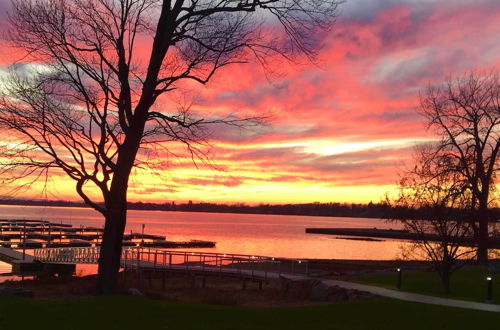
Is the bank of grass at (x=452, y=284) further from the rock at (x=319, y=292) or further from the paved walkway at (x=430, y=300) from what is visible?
the rock at (x=319, y=292)

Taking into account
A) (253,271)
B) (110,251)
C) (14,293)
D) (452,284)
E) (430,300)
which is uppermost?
(110,251)

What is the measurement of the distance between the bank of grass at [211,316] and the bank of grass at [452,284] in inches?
236

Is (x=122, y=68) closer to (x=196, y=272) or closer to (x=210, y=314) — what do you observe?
(x=210, y=314)

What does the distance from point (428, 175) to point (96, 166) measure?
23302 millimetres

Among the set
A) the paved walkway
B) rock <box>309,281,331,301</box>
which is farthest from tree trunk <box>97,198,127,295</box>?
the paved walkway

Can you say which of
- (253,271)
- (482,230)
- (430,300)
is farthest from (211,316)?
(482,230)

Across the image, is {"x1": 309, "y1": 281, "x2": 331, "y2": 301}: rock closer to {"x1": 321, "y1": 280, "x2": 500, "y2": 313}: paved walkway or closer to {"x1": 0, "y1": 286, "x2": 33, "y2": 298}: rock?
{"x1": 321, "y1": 280, "x2": 500, "y2": 313}: paved walkway

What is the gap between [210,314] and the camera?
1404 centimetres

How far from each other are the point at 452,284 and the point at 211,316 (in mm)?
15863

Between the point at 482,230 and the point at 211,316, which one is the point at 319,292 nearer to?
the point at 211,316

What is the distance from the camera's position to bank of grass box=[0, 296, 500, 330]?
1246 centimetres

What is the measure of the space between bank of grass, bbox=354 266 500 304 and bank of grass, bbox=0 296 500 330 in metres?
5.99

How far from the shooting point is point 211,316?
13.8 m

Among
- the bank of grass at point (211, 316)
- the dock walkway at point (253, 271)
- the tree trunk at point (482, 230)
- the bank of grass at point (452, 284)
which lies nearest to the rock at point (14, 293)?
the bank of grass at point (211, 316)
